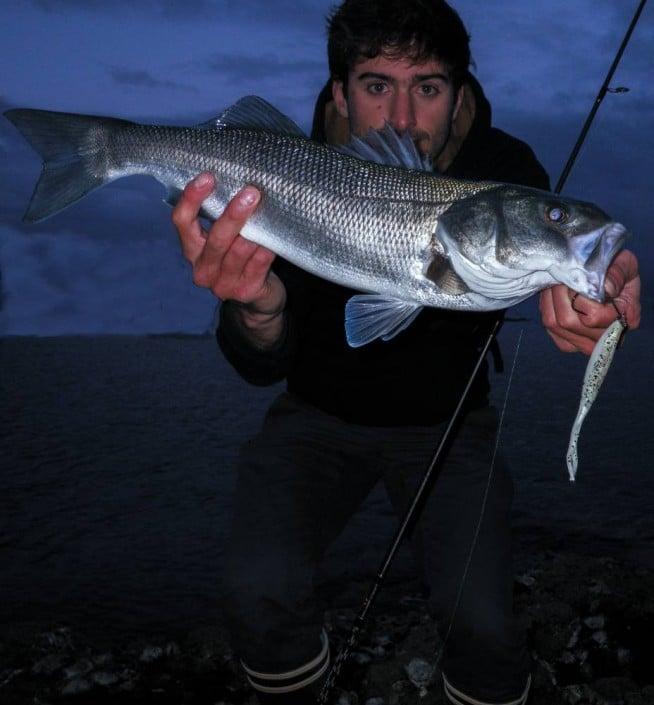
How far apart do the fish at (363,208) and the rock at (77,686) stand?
3411mm

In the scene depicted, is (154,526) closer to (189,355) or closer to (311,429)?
(311,429)

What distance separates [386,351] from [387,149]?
1.55m

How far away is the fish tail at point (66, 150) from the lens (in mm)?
4098

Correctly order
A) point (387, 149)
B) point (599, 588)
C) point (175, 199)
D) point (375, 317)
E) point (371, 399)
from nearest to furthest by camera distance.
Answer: point (375, 317)
point (387, 149)
point (175, 199)
point (371, 399)
point (599, 588)

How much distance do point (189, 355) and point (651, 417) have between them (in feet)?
49.8

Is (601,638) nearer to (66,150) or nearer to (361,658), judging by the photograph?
(361,658)

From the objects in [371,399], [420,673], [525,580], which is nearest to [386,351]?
[371,399]

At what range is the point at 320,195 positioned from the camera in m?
3.76

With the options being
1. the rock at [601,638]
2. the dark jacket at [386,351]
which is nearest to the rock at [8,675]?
the dark jacket at [386,351]

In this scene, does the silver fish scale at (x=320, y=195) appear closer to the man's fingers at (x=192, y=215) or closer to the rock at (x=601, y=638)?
the man's fingers at (x=192, y=215)

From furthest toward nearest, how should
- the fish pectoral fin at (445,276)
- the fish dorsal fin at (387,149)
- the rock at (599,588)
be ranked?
1. the rock at (599,588)
2. the fish dorsal fin at (387,149)
3. the fish pectoral fin at (445,276)

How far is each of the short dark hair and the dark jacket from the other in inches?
16.2

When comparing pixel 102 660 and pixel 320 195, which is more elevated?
pixel 320 195

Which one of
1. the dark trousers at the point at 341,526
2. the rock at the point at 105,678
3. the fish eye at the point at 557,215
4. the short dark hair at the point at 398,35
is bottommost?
the rock at the point at 105,678
